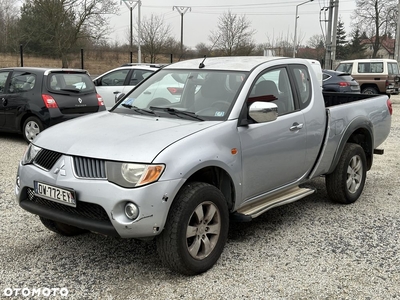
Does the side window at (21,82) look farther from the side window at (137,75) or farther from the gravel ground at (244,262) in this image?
the gravel ground at (244,262)


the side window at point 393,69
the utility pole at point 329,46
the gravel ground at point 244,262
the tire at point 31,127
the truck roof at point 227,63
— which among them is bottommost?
the gravel ground at point 244,262

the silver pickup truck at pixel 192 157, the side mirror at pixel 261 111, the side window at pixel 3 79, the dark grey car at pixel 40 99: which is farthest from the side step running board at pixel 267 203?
the side window at pixel 3 79

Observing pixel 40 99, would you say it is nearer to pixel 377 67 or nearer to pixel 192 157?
pixel 192 157

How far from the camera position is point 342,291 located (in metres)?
3.27

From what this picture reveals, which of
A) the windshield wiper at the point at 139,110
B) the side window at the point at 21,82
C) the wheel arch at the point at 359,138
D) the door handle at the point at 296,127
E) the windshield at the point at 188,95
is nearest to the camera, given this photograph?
the windshield at the point at 188,95

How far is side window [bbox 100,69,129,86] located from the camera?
455 inches

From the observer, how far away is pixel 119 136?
135 inches

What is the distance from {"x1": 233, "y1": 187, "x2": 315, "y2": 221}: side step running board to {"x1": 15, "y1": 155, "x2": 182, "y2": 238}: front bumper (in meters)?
0.91

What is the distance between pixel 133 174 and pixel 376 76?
1857 cm

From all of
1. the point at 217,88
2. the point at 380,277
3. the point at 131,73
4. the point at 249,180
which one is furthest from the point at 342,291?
the point at 131,73

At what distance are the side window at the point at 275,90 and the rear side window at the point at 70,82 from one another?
17.5 feet

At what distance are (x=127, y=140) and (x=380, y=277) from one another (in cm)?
Answer: 226

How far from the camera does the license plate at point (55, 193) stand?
321cm

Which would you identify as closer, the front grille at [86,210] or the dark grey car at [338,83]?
the front grille at [86,210]
